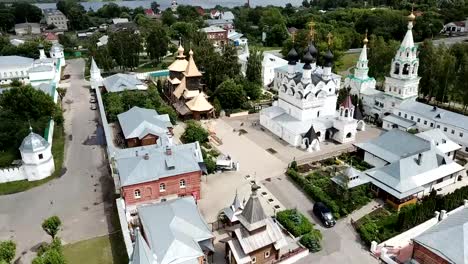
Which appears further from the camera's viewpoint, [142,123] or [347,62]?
[347,62]

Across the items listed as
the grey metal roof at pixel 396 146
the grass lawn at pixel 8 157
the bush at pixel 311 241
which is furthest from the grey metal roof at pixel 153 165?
the grey metal roof at pixel 396 146

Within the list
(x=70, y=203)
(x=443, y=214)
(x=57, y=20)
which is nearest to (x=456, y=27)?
(x=443, y=214)

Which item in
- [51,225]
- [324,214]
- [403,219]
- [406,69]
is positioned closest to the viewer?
[51,225]

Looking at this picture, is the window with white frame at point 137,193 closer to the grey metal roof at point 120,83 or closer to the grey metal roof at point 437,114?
the grey metal roof at point 120,83

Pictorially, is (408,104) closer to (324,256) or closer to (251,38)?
(324,256)

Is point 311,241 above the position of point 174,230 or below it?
below

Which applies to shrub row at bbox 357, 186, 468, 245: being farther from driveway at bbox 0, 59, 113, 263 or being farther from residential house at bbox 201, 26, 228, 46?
residential house at bbox 201, 26, 228, 46

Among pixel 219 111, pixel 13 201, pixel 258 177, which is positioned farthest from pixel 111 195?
pixel 219 111

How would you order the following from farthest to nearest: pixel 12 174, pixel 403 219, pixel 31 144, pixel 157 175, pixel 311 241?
pixel 12 174 → pixel 31 144 → pixel 157 175 → pixel 403 219 → pixel 311 241

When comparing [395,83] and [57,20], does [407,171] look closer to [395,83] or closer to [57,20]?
[395,83]
